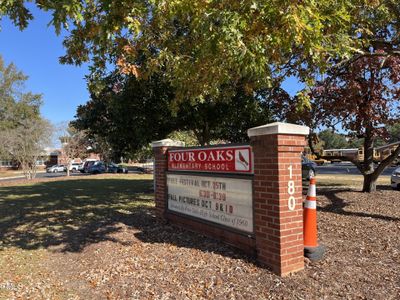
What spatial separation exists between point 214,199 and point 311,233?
168 centimetres

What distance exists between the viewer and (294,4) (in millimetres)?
4797

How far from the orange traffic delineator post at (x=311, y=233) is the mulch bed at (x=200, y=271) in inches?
5.7

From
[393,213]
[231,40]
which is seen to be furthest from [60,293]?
[393,213]

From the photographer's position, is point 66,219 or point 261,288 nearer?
point 261,288

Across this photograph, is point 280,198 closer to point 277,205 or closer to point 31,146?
point 277,205

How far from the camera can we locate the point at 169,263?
16.9 feet

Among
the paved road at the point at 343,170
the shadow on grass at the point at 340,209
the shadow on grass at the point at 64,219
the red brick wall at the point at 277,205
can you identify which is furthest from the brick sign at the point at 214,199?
the paved road at the point at 343,170

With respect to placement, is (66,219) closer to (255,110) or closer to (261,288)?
(261,288)

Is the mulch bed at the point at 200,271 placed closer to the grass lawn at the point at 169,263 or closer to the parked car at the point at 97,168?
the grass lawn at the point at 169,263

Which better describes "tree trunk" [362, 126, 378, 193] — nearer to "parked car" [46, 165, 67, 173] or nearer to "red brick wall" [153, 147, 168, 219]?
"red brick wall" [153, 147, 168, 219]

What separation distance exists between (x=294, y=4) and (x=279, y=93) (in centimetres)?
727

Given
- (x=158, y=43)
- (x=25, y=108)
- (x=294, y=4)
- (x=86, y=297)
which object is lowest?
(x=86, y=297)

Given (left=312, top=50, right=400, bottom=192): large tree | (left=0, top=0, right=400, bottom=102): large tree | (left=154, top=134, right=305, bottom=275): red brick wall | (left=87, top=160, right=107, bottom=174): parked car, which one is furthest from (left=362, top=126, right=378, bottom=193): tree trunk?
(left=87, top=160, right=107, bottom=174): parked car

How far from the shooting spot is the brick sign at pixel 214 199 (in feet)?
17.3
